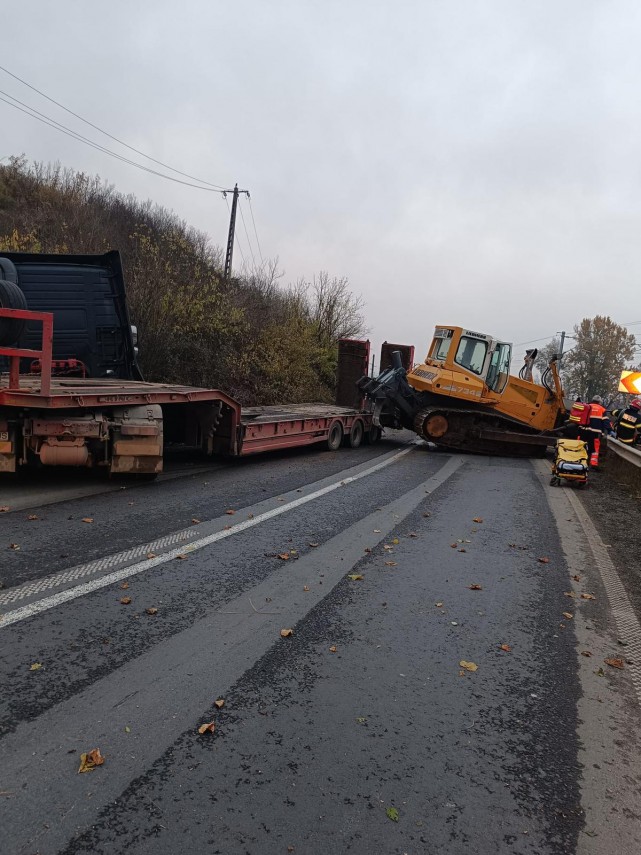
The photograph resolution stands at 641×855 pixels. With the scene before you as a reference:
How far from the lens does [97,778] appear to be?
102 inches

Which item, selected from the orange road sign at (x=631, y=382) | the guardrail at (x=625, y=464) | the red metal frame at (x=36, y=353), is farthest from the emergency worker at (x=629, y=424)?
the red metal frame at (x=36, y=353)

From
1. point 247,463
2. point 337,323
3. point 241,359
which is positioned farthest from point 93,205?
point 247,463

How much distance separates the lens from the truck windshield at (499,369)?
659 inches

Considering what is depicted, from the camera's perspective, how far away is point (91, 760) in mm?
2680

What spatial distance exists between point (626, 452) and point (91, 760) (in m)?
12.2

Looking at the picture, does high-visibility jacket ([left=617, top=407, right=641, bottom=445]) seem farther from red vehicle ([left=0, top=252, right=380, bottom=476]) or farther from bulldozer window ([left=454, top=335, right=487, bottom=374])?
red vehicle ([left=0, top=252, right=380, bottom=476])

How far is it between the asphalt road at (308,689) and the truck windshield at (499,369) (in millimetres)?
10397

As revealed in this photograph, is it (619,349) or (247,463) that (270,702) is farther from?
(619,349)

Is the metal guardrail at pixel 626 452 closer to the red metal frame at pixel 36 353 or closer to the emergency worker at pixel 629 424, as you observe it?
the emergency worker at pixel 629 424

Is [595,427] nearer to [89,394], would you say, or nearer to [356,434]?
[356,434]

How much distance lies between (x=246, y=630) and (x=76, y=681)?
113 cm

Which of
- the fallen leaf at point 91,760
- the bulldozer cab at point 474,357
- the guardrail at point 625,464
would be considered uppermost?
the bulldozer cab at point 474,357

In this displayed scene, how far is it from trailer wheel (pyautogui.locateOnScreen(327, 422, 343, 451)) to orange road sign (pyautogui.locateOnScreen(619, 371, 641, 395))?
275 inches

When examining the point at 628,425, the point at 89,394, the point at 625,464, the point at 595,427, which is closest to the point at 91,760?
the point at 89,394
